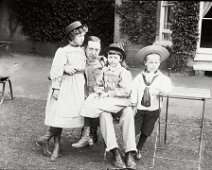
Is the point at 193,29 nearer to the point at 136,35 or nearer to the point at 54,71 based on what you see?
the point at 136,35

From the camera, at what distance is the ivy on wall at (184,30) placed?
10.2 meters

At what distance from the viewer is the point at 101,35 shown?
1248 cm

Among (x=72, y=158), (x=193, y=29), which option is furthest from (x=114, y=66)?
(x=193, y=29)

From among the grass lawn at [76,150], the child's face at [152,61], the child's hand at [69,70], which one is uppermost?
the child's face at [152,61]

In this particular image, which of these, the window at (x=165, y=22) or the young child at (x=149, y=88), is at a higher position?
the window at (x=165, y=22)

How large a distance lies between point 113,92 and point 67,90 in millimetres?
600

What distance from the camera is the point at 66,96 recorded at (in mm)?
5254

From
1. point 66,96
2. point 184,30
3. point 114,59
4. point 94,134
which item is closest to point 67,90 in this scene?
point 66,96

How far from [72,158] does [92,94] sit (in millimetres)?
891

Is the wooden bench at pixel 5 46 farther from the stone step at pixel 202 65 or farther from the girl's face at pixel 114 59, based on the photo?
the girl's face at pixel 114 59

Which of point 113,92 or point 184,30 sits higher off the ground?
point 184,30

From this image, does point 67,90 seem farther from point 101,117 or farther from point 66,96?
point 101,117

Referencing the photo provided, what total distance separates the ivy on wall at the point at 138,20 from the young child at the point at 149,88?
5809 mm

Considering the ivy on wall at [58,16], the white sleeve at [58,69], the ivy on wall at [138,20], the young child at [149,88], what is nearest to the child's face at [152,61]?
the young child at [149,88]
